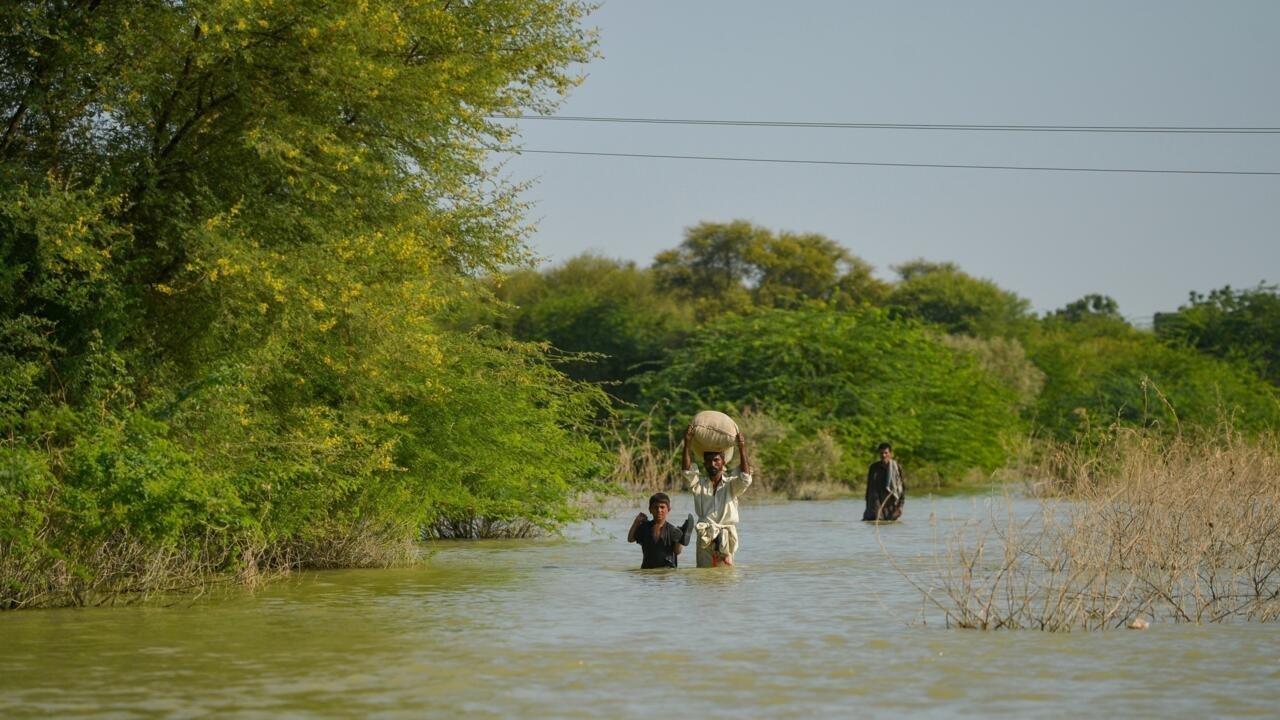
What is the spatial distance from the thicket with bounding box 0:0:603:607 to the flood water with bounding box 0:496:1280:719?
3.12 feet

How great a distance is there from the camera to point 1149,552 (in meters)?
14.7

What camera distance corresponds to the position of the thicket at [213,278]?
15391 mm

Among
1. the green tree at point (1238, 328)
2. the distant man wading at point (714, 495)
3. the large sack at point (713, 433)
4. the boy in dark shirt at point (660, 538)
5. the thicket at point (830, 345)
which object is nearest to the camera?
the large sack at point (713, 433)

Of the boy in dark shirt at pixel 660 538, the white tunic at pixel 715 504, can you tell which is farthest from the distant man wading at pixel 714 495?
the boy in dark shirt at pixel 660 538

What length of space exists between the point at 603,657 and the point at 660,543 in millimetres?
6855

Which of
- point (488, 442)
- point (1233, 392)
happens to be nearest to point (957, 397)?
point (1233, 392)

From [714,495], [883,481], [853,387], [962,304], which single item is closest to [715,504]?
[714,495]

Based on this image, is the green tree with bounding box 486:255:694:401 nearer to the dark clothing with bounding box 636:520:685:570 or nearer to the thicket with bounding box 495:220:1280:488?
the thicket with bounding box 495:220:1280:488

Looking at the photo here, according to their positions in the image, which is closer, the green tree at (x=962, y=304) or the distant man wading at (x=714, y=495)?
the distant man wading at (x=714, y=495)

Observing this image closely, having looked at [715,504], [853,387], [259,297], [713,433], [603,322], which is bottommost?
[715,504]

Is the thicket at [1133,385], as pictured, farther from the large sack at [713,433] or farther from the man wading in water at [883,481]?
the large sack at [713,433]

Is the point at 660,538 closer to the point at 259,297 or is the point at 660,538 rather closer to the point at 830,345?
the point at 259,297

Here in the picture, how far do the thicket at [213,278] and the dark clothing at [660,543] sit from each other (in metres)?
3.07

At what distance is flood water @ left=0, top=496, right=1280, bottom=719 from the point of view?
32.9 ft
